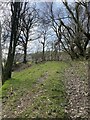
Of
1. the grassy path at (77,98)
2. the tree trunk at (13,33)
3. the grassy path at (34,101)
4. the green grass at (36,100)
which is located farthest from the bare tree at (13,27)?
the grassy path at (77,98)

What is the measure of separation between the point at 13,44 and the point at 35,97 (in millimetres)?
7226

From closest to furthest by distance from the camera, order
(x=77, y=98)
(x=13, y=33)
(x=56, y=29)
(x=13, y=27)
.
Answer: (x=77, y=98)
(x=13, y=27)
(x=13, y=33)
(x=56, y=29)

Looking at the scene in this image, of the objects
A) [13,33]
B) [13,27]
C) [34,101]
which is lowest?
[34,101]

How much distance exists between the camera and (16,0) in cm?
1515

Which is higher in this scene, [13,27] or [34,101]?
A: [13,27]

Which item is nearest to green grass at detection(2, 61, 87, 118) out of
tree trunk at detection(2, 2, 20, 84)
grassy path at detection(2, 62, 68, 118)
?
grassy path at detection(2, 62, 68, 118)

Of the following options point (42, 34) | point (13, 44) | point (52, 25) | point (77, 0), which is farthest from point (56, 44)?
point (13, 44)

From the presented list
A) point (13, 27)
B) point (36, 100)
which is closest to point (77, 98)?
point (36, 100)

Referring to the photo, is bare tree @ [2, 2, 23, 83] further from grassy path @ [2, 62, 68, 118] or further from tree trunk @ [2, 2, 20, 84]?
grassy path @ [2, 62, 68, 118]

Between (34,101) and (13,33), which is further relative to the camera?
(13,33)

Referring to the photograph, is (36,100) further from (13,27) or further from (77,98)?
(13,27)

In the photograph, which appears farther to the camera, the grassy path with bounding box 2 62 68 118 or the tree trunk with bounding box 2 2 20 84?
the tree trunk with bounding box 2 2 20 84

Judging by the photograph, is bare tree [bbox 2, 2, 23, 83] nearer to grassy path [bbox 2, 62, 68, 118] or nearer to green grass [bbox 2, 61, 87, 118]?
green grass [bbox 2, 61, 87, 118]

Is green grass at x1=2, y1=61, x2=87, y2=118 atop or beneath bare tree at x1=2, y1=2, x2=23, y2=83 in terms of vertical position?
beneath
